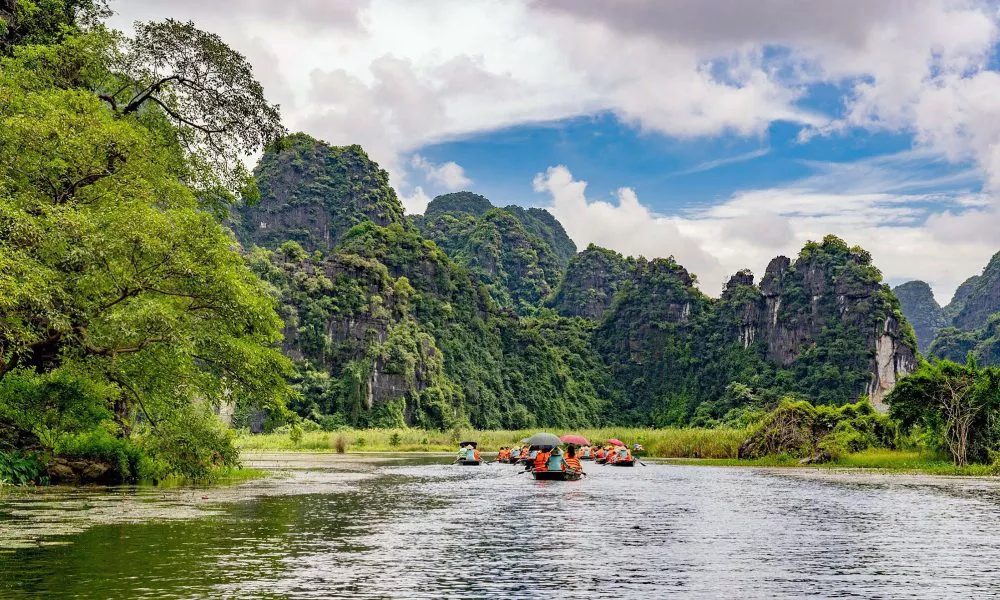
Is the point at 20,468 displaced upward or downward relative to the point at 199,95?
downward

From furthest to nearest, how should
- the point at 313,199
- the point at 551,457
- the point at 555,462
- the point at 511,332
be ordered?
the point at 313,199, the point at 511,332, the point at 551,457, the point at 555,462

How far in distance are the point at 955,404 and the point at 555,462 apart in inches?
884

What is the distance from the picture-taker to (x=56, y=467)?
29406 mm

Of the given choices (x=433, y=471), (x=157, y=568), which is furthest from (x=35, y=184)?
(x=433, y=471)

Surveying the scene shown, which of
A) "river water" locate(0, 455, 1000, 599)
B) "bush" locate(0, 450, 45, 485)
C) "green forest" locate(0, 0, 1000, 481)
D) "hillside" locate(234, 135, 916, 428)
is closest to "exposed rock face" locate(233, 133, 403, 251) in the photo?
"hillside" locate(234, 135, 916, 428)

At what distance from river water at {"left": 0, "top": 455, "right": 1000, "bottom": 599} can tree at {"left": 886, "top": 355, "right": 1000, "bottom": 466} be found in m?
16.1

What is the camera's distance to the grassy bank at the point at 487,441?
68.5 metres

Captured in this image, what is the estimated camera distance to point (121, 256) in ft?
76.3

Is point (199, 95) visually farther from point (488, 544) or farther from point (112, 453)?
point (488, 544)

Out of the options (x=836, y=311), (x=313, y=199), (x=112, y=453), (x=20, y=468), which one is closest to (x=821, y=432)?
(x=112, y=453)

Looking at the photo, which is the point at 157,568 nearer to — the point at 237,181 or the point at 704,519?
the point at 704,519

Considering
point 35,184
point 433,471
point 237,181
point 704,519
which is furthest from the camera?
point 433,471

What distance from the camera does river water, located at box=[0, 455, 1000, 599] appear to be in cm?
1291

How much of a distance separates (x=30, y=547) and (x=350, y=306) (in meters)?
114
